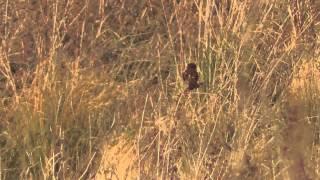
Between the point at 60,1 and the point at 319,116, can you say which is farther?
the point at 60,1

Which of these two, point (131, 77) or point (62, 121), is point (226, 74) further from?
point (62, 121)

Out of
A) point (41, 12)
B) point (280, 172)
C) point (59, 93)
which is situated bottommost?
point (280, 172)

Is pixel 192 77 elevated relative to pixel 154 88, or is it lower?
elevated

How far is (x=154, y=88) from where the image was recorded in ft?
9.30

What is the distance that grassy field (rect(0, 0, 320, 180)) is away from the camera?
2260 mm

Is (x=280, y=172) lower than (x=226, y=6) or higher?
lower

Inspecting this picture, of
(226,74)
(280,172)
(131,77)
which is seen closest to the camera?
(280,172)

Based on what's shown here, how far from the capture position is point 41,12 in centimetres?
301

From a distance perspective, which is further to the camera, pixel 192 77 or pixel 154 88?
pixel 154 88

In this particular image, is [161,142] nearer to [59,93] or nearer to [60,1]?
[59,93]

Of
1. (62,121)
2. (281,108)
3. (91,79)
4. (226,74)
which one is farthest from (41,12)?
(281,108)

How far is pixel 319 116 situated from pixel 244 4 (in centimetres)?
69

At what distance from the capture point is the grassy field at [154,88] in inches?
89.0

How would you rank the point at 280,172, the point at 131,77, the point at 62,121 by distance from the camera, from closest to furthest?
the point at 280,172, the point at 62,121, the point at 131,77
